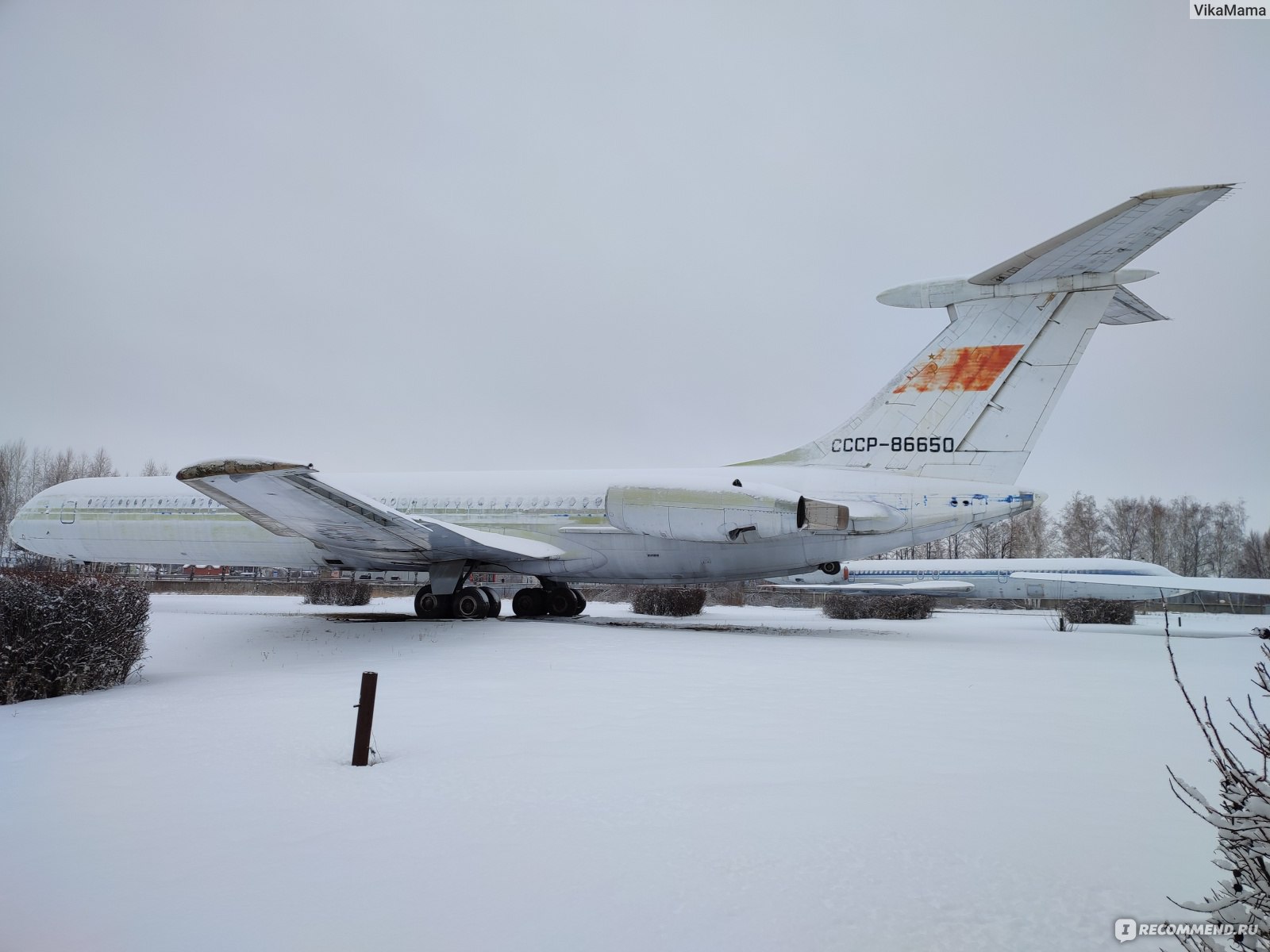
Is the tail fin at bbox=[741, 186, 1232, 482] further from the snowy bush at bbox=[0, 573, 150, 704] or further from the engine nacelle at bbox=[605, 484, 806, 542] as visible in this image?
the snowy bush at bbox=[0, 573, 150, 704]

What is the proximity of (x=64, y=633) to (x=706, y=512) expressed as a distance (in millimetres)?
8210

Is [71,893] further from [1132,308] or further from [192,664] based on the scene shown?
[1132,308]

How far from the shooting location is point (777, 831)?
11.3 feet

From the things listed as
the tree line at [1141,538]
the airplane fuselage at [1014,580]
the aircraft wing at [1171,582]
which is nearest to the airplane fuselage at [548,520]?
the airplane fuselage at [1014,580]

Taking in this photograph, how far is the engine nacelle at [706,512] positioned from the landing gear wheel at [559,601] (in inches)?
160

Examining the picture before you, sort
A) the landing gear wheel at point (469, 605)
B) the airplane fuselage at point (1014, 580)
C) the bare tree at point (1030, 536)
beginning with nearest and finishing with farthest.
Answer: the landing gear wheel at point (469, 605), the airplane fuselage at point (1014, 580), the bare tree at point (1030, 536)

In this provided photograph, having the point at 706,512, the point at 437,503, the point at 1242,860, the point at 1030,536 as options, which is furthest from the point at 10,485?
the point at 1030,536

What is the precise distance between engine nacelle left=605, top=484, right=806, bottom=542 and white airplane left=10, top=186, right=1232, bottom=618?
0.03 m

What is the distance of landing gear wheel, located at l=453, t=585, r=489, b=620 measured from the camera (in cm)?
1413

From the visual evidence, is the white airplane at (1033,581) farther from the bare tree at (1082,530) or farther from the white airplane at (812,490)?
the bare tree at (1082,530)

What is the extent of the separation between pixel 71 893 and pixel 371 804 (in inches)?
49.8

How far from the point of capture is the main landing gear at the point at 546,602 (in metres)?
16.1

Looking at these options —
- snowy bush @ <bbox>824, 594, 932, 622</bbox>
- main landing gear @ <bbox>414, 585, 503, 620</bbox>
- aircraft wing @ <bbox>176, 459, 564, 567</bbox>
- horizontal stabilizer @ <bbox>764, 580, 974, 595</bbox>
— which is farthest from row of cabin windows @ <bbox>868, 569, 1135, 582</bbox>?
main landing gear @ <bbox>414, 585, 503, 620</bbox>

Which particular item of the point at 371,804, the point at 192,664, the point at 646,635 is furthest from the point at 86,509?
the point at 371,804
